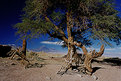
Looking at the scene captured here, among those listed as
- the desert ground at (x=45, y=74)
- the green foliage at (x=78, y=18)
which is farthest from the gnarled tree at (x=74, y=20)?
the desert ground at (x=45, y=74)

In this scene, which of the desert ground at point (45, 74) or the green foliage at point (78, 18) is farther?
the green foliage at point (78, 18)

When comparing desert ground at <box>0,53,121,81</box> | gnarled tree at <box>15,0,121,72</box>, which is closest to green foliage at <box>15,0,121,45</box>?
gnarled tree at <box>15,0,121,72</box>

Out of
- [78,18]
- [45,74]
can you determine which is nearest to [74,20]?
[78,18]

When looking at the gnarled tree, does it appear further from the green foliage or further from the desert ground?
the desert ground

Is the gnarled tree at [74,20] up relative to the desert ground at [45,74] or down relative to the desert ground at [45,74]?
up

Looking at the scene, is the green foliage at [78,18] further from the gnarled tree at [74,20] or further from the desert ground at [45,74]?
the desert ground at [45,74]

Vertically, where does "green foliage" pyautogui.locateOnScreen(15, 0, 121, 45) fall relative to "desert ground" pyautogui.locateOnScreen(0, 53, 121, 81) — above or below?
above

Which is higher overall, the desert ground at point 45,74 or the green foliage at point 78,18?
the green foliage at point 78,18

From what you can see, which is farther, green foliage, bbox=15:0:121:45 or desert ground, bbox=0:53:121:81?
green foliage, bbox=15:0:121:45

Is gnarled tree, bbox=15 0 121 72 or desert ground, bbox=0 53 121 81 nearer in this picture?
desert ground, bbox=0 53 121 81

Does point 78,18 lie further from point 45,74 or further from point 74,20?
point 45,74

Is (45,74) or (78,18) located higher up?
(78,18)

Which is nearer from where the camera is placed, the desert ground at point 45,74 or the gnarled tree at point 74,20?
the desert ground at point 45,74

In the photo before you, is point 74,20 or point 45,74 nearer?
point 45,74
